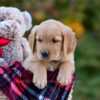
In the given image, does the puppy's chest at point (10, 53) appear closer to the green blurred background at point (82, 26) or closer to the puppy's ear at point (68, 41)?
the puppy's ear at point (68, 41)

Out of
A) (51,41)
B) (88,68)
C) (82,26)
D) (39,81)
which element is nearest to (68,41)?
(51,41)

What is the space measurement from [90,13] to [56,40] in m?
3.83

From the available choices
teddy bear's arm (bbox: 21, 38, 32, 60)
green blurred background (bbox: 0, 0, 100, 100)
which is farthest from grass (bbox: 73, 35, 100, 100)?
teddy bear's arm (bbox: 21, 38, 32, 60)

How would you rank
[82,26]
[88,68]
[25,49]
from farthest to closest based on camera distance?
1. [82,26]
2. [88,68]
3. [25,49]

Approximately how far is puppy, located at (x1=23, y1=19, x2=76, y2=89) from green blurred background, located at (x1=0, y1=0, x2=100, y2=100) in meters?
2.83

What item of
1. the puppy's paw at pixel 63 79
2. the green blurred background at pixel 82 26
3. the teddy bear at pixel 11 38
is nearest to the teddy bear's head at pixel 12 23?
the teddy bear at pixel 11 38

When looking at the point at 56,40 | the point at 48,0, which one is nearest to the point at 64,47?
the point at 56,40

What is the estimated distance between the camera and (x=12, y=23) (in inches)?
88.4

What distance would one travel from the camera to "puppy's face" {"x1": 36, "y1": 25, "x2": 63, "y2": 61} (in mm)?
2143

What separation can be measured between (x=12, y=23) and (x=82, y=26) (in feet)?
12.0

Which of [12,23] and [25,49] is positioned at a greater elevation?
[12,23]

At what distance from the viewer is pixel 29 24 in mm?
2404

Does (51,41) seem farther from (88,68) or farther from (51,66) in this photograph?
(88,68)

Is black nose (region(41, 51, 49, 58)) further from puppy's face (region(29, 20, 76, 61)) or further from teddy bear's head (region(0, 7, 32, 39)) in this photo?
teddy bear's head (region(0, 7, 32, 39))
